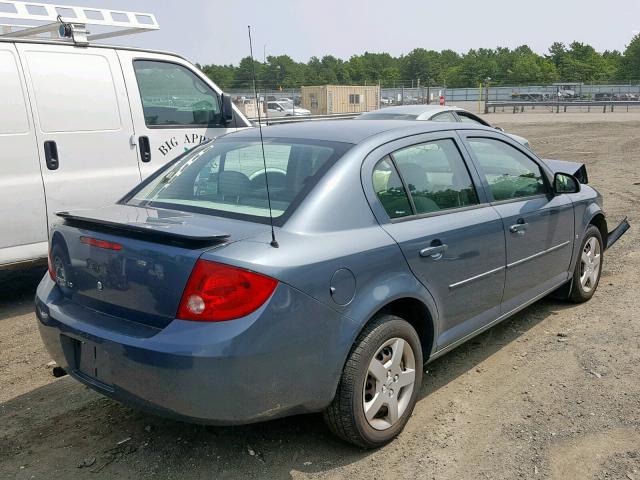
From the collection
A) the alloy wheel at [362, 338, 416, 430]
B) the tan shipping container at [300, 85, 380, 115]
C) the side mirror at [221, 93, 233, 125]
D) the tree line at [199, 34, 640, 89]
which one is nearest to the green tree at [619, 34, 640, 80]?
the tree line at [199, 34, 640, 89]

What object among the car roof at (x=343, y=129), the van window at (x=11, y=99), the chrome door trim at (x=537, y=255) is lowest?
the chrome door trim at (x=537, y=255)

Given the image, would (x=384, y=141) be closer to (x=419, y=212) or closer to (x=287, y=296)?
(x=419, y=212)

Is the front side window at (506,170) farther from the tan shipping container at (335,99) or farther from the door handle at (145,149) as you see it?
the tan shipping container at (335,99)

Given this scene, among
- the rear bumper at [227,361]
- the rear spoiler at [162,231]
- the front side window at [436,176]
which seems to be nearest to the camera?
the rear bumper at [227,361]

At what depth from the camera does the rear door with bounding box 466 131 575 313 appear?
13.2 ft

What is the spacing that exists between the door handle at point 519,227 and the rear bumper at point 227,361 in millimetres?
1653

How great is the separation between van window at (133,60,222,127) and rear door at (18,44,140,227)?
11.2 inches

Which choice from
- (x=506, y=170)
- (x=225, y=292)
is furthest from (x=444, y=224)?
(x=225, y=292)

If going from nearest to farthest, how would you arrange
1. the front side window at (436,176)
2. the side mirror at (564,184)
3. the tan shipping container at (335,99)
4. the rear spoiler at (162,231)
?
the rear spoiler at (162,231)
the front side window at (436,176)
the side mirror at (564,184)
the tan shipping container at (335,99)

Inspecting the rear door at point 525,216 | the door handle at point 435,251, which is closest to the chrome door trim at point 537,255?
the rear door at point 525,216

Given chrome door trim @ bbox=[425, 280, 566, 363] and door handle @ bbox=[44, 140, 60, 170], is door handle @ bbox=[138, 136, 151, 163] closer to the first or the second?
door handle @ bbox=[44, 140, 60, 170]

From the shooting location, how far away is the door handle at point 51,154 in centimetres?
528

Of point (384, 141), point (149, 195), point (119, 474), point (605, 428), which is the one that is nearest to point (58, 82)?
point (149, 195)

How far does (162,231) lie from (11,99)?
318cm
